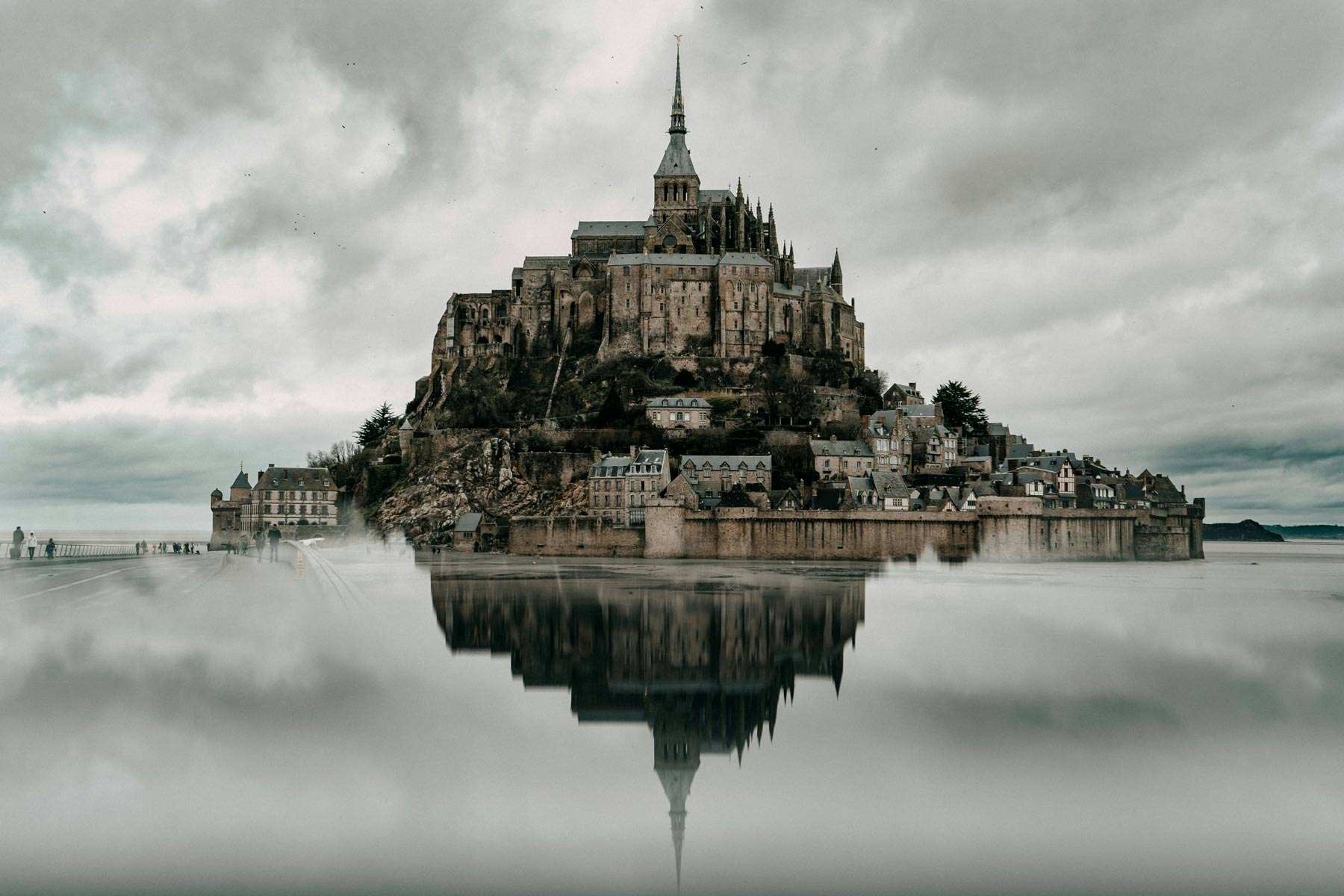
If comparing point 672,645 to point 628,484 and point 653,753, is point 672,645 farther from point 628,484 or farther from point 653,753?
point 628,484

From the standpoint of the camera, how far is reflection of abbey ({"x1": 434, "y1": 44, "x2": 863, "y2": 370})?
219 feet

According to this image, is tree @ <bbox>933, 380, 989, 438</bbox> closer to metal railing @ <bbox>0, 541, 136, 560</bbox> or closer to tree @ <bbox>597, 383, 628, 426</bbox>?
tree @ <bbox>597, 383, 628, 426</bbox>

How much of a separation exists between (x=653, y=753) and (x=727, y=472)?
42025 mm

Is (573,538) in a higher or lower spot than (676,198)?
lower

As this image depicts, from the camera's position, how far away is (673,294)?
6750 centimetres

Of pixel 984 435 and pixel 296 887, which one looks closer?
pixel 296 887

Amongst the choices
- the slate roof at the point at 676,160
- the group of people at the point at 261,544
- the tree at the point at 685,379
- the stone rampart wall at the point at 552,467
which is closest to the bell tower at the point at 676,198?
the slate roof at the point at 676,160

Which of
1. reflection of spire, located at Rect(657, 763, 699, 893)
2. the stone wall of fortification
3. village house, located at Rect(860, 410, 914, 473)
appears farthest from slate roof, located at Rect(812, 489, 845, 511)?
reflection of spire, located at Rect(657, 763, 699, 893)

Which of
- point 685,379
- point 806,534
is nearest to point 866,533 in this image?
point 806,534

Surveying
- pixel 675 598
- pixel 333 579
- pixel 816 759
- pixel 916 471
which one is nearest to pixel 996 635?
pixel 675 598

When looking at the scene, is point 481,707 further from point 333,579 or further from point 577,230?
point 577,230

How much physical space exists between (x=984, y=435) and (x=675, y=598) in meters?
41.6

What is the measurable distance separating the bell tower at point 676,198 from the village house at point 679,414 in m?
14.4

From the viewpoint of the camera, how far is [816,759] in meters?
12.3
